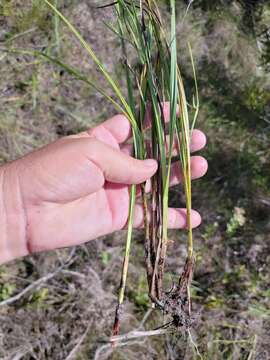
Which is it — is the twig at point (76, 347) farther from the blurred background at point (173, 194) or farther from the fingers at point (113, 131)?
the fingers at point (113, 131)

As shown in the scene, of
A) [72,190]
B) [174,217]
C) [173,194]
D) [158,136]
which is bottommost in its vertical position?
[173,194]

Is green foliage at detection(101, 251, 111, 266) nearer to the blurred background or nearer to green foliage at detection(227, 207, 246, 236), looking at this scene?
the blurred background

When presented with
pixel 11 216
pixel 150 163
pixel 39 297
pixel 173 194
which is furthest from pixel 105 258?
pixel 150 163

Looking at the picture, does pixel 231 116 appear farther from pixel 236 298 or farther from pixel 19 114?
pixel 19 114

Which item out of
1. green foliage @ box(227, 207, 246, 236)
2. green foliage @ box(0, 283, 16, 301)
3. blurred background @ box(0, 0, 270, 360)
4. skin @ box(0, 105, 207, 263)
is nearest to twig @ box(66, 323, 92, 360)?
blurred background @ box(0, 0, 270, 360)

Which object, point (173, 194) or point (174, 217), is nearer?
point (174, 217)

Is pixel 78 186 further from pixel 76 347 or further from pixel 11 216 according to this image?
pixel 76 347

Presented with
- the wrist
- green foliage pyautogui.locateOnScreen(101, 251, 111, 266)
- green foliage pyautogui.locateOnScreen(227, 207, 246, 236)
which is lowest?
green foliage pyautogui.locateOnScreen(101, 251, 111, 266)

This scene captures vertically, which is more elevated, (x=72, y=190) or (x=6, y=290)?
(x=72, y=190)
